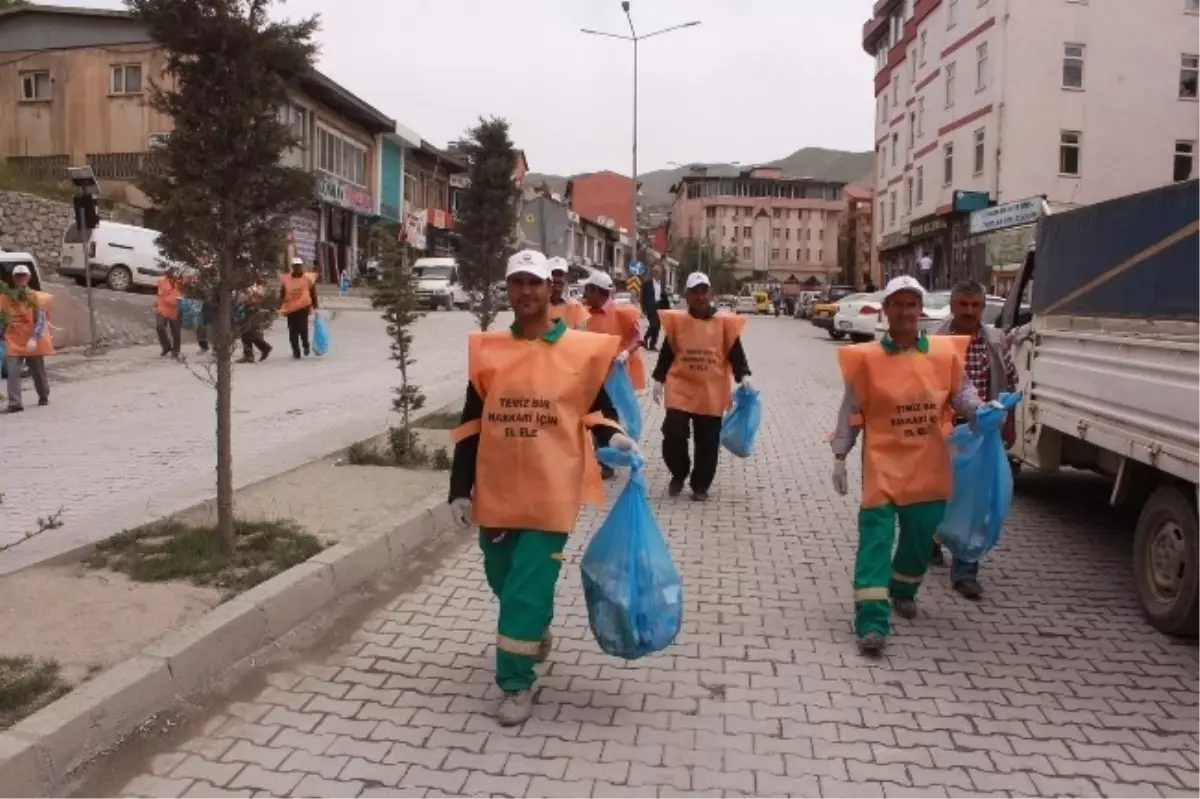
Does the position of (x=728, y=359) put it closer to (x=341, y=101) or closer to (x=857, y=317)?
(x=857, y=317)

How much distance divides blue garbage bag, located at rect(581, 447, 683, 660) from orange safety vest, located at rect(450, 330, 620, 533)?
0.59 ft

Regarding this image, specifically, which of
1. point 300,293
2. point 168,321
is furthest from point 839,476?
point 168,321

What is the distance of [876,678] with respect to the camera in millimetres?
4641

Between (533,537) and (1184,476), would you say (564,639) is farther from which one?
(1184,476)

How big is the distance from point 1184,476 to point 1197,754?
4.30 feet

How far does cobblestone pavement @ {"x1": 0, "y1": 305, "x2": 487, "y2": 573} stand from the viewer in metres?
7.12

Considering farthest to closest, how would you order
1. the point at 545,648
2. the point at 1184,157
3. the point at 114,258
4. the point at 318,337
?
the point at 1184,157, the point at 114,258, the point at 318,337, the point at 545,648

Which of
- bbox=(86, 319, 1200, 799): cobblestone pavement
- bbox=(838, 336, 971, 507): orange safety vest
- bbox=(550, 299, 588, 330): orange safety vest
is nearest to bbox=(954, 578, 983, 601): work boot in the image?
bbox=(86, 319, 1200, 799): cobblestone pavement

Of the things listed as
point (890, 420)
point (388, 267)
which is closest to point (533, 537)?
point (890, 420)

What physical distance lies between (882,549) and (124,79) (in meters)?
32.7

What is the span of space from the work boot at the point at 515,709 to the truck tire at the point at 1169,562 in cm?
306

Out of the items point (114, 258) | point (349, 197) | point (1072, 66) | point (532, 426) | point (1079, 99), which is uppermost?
point (1072, 66)

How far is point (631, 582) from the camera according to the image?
159 inches

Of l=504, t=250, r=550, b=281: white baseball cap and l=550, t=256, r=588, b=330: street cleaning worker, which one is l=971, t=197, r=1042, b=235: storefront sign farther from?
l=504, t=250, r=550, b=281: white baseball cap
